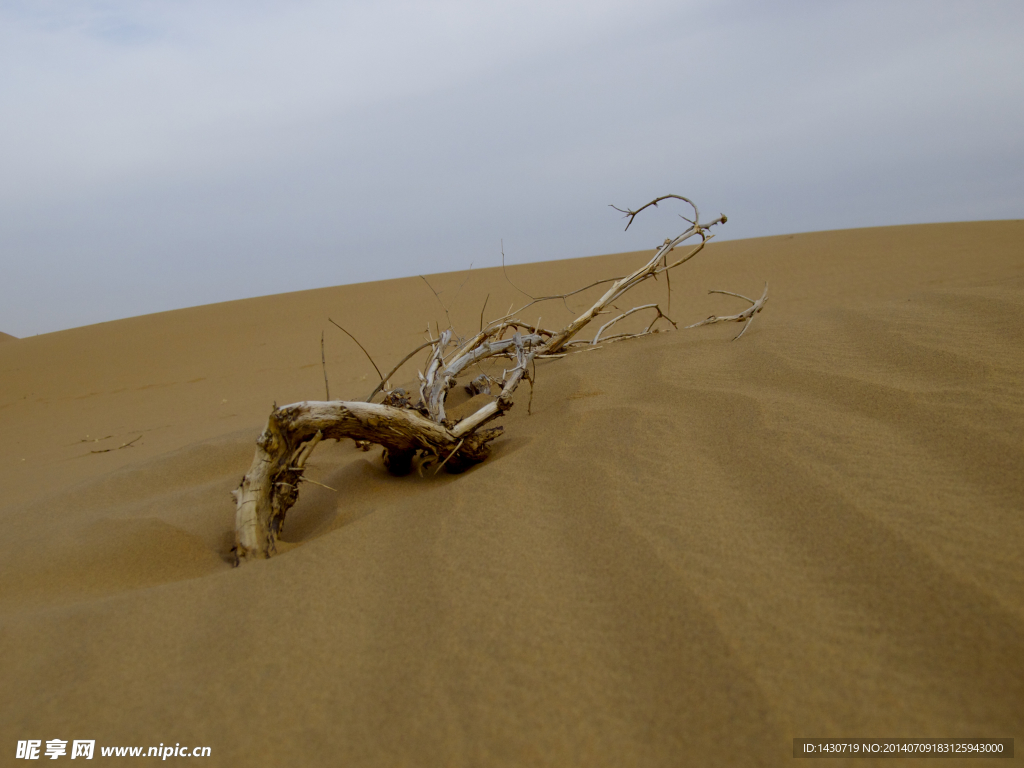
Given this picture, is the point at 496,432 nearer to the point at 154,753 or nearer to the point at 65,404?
the point at 154,753

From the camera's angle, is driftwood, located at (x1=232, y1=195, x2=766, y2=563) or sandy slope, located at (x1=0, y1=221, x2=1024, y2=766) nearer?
sandy slope, located at (x1=0, y1=221, x2=1024, y2=766)

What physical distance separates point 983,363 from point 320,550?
6.77 ft

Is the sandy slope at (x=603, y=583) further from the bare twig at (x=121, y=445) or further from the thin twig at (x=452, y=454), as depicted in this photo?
the bare twig at (x=121, y=445)

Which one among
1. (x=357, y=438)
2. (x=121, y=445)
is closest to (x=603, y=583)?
(x=357, y=438)

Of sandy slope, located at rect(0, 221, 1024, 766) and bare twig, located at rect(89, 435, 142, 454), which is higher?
sandy slope, located at rect(0, 221, 1024, 766)

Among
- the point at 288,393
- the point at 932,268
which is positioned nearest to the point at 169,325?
the point at 288,393

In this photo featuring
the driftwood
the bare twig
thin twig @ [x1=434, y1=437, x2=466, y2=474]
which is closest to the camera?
the driftwood

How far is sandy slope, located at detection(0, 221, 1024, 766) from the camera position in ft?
3.15

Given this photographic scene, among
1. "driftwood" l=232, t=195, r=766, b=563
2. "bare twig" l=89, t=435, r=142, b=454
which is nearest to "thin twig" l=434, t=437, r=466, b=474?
"driftwood" l=232, t=195, r=766, b=563

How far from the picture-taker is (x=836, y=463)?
154cm

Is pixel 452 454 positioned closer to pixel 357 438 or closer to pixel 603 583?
pixel 357 438

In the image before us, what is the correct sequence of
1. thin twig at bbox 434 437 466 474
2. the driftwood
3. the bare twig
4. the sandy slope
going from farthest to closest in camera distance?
the bare twig < thin twig at bbox 434 437 466 474 < the driftwood < the sandy slope

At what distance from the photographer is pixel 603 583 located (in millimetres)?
1240

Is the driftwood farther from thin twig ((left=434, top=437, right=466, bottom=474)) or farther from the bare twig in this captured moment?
the bare twig
